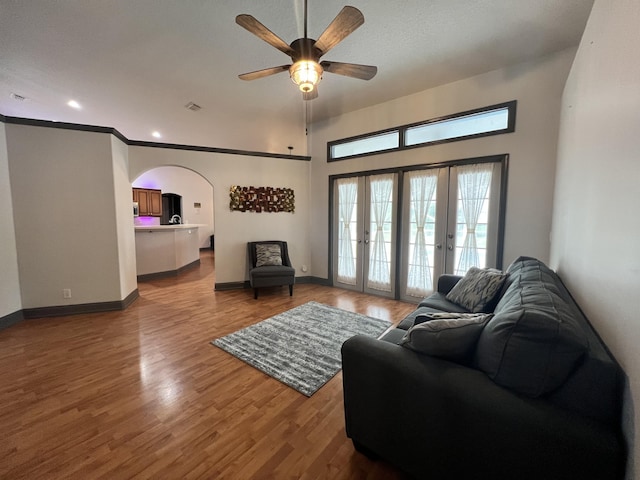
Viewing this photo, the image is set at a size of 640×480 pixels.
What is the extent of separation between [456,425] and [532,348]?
0.44 metres

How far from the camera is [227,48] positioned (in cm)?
275

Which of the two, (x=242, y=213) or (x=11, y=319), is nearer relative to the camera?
(x=11, y=319)

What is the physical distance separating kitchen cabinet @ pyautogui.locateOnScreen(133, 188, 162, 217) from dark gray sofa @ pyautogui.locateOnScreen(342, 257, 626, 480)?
30.5ft

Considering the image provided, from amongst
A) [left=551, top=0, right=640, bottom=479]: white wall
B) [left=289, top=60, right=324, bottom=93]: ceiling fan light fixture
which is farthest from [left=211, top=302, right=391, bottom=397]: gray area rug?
[left=289, top=60, right=324, bottom=93]: ceiling fan light fixture

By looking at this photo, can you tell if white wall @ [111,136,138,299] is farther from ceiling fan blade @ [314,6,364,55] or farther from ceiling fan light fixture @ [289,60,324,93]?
ceiling fan blade @ [314,6,364,55]

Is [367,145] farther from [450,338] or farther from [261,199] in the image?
[450,338]

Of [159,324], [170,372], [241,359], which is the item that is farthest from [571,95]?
[159,324]

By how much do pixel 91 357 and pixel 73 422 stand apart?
946mm

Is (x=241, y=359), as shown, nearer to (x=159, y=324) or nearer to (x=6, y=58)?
(x=159, y=324)

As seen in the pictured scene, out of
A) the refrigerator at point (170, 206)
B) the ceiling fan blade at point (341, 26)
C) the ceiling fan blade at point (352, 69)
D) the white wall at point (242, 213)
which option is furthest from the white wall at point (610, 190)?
the refrigerator at point (170, 206)

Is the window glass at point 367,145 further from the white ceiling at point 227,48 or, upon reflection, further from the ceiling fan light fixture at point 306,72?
the ceiling fan light fixture at point 306,72

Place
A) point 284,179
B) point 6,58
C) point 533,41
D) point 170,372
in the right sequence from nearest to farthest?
point 170,372, point 533,41, point 6,58, point 284,179

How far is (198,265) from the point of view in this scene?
716 centimetres

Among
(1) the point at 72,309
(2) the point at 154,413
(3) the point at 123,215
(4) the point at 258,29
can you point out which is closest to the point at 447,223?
(4) the point at 258,29
